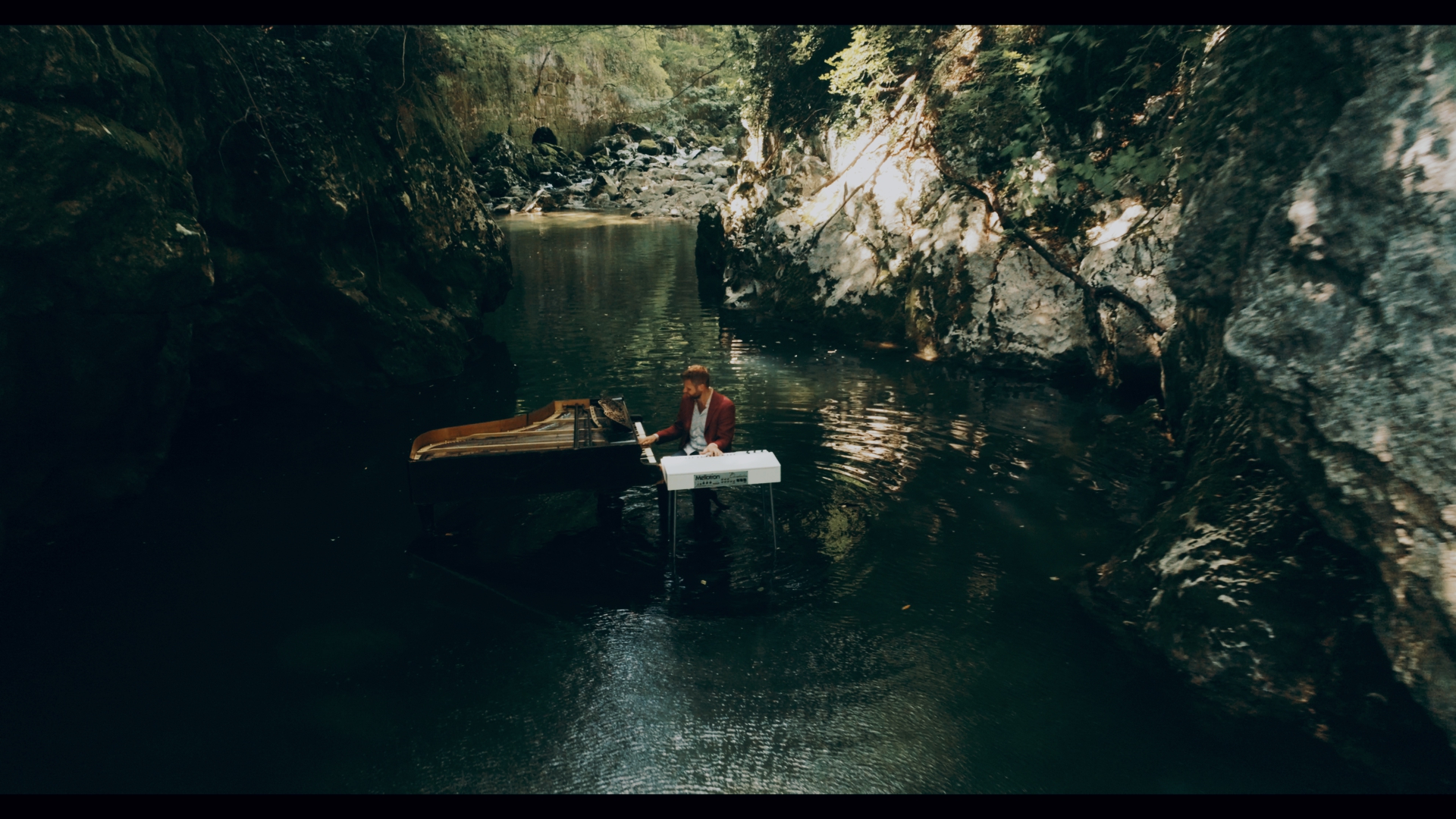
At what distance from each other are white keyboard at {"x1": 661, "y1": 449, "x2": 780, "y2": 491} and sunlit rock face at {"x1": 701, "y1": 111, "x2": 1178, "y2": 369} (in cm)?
751

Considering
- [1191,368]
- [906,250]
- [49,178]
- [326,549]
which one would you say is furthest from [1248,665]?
[906,250]

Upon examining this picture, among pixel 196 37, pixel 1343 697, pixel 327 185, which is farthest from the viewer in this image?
pixel 327 185

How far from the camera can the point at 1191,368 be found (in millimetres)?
7781

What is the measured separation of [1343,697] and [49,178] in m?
10.0

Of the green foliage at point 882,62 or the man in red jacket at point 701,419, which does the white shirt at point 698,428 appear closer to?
the man in red jacket at point 701,419

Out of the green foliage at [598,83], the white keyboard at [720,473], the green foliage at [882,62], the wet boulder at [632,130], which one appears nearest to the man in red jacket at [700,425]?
the white keyboard at [720,473]

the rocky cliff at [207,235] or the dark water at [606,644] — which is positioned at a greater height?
the rocky cliff at [207,235]

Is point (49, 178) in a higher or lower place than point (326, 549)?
higher

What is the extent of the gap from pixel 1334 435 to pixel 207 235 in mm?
11468

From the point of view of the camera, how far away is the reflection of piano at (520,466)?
646cm

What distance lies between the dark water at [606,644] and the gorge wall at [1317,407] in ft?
1.41

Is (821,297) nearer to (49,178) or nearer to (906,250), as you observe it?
(906,250)

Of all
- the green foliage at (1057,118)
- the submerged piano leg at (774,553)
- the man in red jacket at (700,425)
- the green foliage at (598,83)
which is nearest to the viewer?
the submerged piano leg at (774,553)

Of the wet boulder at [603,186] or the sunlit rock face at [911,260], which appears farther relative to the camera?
the wet boulder at [603,186]
